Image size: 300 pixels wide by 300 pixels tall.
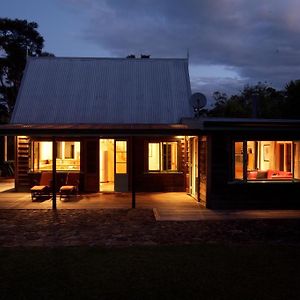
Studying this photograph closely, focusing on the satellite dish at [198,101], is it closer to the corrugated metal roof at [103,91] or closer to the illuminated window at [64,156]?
the corrugated metal roof at [103,91]

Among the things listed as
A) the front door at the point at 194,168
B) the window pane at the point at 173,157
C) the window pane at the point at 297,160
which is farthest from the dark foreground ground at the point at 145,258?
the window pane at the point at 173,157

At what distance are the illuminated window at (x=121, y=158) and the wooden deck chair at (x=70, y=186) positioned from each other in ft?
5.57

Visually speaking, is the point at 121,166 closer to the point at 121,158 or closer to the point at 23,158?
the point at 121,158

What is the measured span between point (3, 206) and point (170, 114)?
26.2 ft

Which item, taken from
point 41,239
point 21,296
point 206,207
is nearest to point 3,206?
point 41,239

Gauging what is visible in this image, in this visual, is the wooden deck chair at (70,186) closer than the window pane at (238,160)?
No

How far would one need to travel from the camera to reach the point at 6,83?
133 ft

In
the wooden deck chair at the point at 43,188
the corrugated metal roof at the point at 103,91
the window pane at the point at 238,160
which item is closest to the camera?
the window pane at the point at 238,160

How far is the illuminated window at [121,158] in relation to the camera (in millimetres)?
18562

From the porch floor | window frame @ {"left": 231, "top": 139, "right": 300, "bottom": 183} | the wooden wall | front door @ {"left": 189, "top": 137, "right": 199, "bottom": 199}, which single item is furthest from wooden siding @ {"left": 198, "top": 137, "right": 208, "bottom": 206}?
window frame @ {"left": 231, "top": 139, "right": 300, "bottom": 183}

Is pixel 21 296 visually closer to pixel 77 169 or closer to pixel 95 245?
pixel 95 245

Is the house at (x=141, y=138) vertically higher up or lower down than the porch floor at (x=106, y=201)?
higher up

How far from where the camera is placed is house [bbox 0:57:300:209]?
14.3m

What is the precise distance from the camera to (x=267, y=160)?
1462 cm
